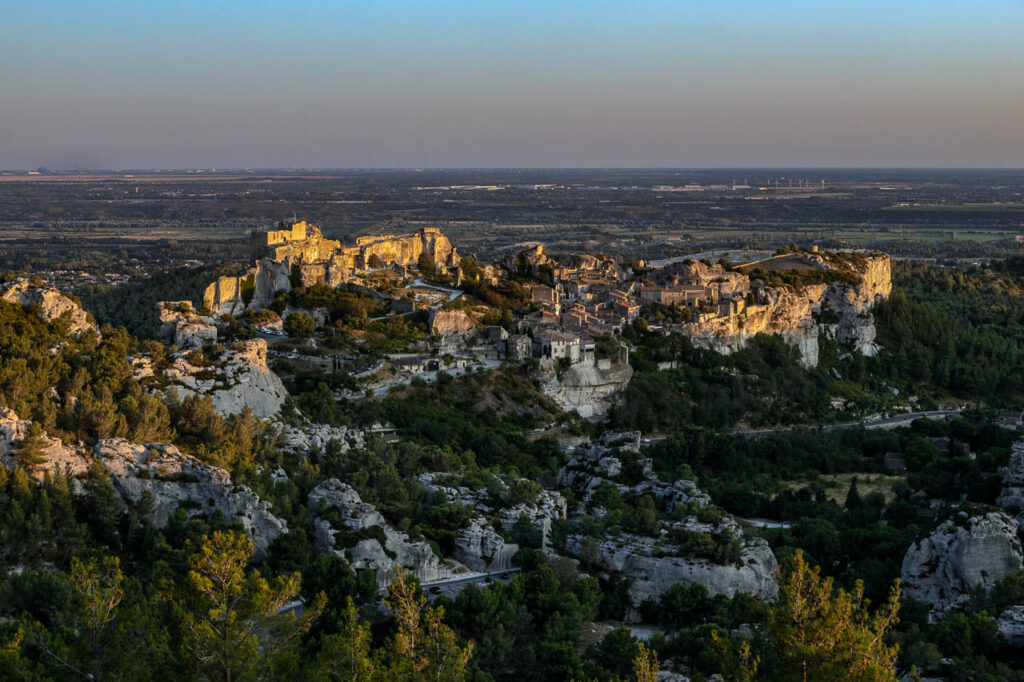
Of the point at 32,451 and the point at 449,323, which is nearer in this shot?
the point at 32,451

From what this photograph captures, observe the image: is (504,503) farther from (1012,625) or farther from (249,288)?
(249,288)

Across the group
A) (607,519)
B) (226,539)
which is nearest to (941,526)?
(607,519)

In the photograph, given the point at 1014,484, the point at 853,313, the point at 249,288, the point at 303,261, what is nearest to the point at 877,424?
the point at 853,313

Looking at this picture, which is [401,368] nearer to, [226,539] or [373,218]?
[226,539]

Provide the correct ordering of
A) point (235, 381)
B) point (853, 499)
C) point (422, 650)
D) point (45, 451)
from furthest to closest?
point (853, 499)
point (235, 381)
point (45, 451)
point (422, 650)

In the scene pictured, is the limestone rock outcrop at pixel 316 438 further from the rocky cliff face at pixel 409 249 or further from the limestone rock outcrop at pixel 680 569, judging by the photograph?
the rocky cliff face at pixel 409 249

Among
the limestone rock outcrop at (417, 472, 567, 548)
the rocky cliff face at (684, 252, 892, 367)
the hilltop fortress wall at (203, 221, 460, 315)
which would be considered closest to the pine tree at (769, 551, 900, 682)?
the limestone rock outcrop at (417, 472, 567, 548)
